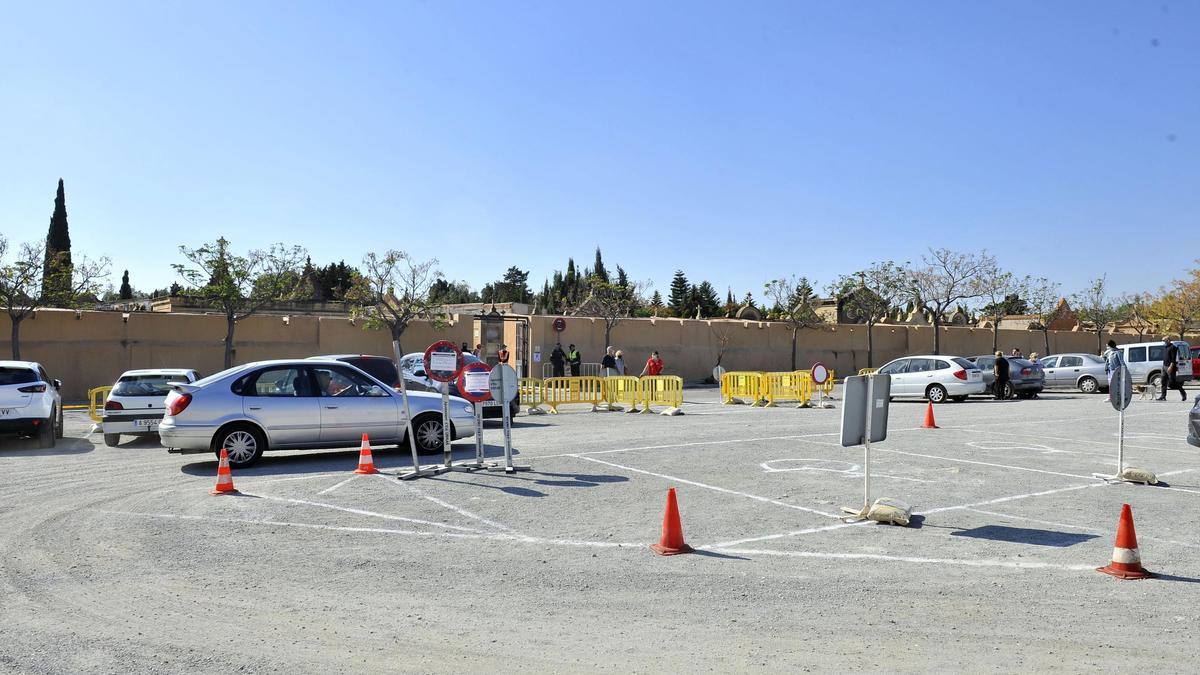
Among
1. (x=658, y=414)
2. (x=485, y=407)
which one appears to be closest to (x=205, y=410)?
(x=485, y=407)

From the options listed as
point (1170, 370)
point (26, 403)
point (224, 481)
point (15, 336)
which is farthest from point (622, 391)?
point (15, 336)

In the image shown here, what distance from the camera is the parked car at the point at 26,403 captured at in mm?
15258

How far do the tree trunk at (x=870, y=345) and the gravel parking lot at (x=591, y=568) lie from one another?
3222cm

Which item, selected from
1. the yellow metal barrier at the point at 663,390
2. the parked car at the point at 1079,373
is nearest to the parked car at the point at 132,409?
the yellow metal barrier at the point at 663,390

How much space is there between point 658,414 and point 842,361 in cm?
2580

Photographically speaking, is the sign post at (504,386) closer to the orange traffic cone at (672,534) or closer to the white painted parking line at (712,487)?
the white painted parking line at (712,487)

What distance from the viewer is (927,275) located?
1928 inches

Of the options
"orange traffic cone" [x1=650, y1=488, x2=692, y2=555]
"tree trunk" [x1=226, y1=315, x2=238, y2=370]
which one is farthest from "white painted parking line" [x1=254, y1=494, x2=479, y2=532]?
"tree trunk" [x1=226, y1=315, x2=238, y2=370]

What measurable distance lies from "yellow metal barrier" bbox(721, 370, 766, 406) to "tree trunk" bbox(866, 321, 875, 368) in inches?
782

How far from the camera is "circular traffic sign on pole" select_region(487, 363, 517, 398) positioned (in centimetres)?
1173

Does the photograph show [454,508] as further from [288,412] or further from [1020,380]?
[1020,380]

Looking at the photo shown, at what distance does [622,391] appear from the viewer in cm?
2459

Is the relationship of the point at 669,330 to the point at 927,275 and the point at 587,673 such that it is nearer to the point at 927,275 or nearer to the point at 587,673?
the point at 927,275

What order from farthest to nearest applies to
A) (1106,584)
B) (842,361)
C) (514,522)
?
1. (842,361)
2. (514,522)
3. (1106,584)
